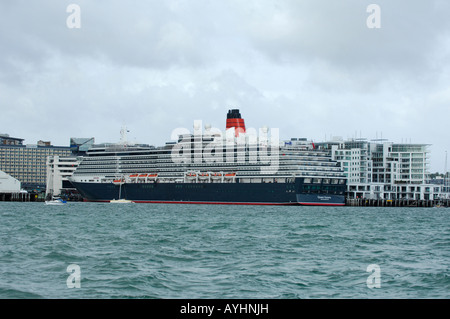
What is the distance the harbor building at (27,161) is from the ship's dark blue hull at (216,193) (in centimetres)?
8647

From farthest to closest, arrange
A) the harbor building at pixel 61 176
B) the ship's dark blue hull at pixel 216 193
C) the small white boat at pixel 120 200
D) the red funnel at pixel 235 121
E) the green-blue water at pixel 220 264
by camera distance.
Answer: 1. the harbor building at pixel 61 176
2. the red funnel at pixel 235 121
3. the small white boat at pixel 120 200
4. the ship's dark blue hull at pixel 216 193
5. the green-blue water at pixel 220 264

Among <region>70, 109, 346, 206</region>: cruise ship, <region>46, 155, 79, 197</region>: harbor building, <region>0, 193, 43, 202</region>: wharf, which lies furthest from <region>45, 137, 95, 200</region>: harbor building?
<region>70, 109, 346, 206</region>: cruise ship

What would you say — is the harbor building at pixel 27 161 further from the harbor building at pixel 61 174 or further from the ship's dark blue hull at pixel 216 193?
the ship's dark blue hull at pixel 216 193

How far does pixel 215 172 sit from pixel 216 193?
5.98m

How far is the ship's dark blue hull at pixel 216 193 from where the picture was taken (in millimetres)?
94250

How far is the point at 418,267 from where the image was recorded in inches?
893

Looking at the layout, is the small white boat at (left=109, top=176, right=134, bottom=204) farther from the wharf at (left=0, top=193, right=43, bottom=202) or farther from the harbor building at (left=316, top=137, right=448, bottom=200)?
the harbor building at (left=316, top=137, right=448, bottom=200)

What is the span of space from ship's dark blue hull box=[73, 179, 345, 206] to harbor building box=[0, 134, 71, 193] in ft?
284

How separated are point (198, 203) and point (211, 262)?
77249mm

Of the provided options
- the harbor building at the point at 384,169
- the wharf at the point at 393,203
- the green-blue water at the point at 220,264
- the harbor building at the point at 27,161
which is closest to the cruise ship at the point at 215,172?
the wharf at the point at 393,203

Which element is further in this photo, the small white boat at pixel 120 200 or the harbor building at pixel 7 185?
the harbor building at pixel 7 185

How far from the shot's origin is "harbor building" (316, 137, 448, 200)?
432 ft

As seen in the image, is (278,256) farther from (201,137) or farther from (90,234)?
(201,137)
